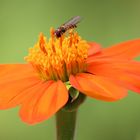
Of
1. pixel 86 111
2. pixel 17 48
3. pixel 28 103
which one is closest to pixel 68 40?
pixel 28 103

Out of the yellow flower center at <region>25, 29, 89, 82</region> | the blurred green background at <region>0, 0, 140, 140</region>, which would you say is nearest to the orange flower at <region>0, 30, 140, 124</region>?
the yellow flower center at <region>25, 29, 89, 82</region>

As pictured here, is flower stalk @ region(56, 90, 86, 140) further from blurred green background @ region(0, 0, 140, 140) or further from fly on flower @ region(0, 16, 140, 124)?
blurred green background @ region(0, 0, 140, 140)

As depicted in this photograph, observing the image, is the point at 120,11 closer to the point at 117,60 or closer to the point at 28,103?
the point at 117,60

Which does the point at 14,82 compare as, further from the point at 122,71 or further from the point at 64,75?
the point at 122,71

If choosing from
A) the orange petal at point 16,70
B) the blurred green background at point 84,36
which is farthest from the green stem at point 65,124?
the blurred green background at point 84,36

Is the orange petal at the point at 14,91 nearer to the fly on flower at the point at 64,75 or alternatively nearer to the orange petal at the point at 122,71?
the fly on flower at the point at 64,75

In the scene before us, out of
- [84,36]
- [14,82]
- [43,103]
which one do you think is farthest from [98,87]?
[84,36]
